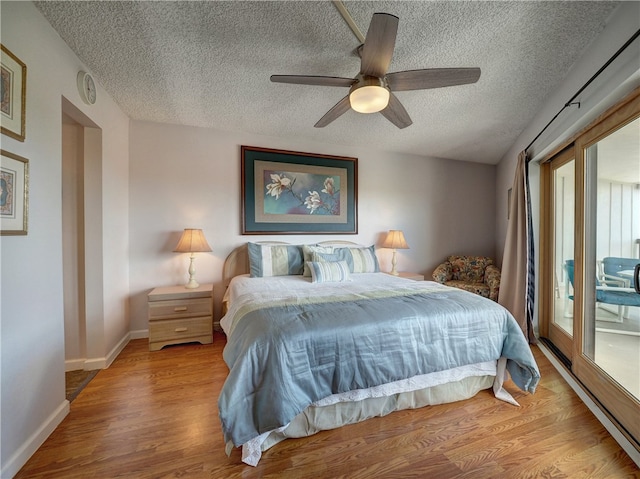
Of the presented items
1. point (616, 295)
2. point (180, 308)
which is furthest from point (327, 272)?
point (616, 295)

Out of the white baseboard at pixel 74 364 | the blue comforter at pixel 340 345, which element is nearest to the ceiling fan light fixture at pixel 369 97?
the blue comforter at pixel 340 345

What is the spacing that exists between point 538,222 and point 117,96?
457 centimetres

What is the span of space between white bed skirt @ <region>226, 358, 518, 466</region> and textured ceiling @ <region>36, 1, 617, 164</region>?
7.71ft

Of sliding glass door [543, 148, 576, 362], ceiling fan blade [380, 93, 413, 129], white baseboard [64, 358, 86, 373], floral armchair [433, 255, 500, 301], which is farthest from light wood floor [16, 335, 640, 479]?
ceiling fan blade [380, 93, 413, 129]

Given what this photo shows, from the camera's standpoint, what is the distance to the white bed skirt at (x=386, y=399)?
1467mm

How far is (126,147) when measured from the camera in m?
2.80

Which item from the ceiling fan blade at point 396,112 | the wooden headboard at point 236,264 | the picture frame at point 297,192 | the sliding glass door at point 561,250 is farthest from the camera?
the picture frame at point 297,192

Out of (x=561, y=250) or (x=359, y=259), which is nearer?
(x=561, y=250)

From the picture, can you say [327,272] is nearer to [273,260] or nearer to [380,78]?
[273,260]

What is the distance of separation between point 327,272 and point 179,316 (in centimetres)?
158

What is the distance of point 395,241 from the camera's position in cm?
361

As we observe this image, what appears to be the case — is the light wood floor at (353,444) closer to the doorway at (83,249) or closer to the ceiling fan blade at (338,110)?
the doorway at (83,249)

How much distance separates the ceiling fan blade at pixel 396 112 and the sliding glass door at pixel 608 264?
1.30 metres

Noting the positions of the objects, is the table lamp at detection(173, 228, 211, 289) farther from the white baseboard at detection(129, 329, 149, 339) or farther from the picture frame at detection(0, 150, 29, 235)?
the picture frame at detection(0, 150, 29, 235)
